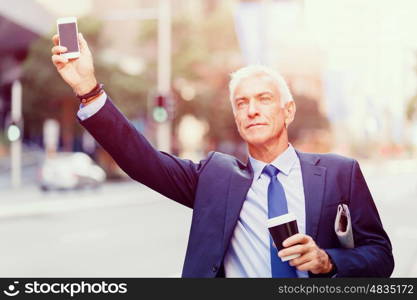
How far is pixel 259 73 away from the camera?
214cm

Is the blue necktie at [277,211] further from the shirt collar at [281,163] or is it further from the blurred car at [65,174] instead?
the blurred car at [65,174]

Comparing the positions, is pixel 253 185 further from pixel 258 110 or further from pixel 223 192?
pixel 258 110

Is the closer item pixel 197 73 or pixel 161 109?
pixel 161 109

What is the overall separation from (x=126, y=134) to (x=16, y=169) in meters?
26.8

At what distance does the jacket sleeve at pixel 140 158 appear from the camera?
2062 mm

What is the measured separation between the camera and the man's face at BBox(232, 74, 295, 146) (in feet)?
6.97

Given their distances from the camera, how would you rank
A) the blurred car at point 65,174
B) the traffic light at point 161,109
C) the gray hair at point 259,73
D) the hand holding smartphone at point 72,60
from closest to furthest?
the hand holding smartphone at point 72,60 < the gray hair at point 259,73 < the traffic light at point 161,109 < the blurred car at point 65,174

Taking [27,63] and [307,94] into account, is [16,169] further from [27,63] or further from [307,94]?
[307,94]

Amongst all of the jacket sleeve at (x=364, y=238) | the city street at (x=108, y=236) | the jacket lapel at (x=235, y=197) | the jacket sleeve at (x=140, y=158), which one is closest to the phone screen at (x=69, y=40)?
the jacket sleeve at (x=140, y=158)

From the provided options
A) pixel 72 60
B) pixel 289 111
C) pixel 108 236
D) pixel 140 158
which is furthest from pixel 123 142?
pixel 108 236

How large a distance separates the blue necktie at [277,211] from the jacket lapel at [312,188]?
0.07 metres

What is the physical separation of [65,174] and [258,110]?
21.3 m

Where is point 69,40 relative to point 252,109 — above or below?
above

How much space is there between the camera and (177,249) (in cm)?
1035
